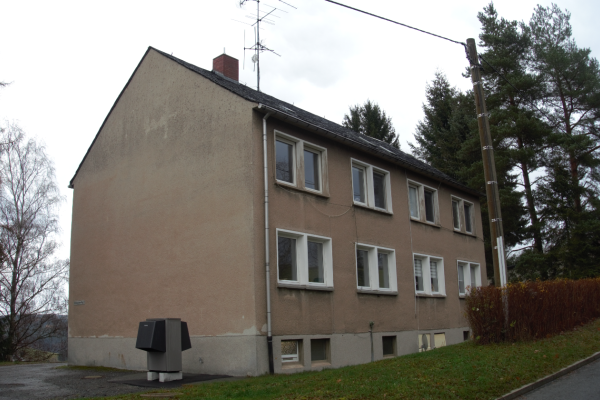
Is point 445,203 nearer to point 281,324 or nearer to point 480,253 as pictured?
point 480,253

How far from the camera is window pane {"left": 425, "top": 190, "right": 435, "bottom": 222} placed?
21281 mm

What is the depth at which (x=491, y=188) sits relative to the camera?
13461 mm

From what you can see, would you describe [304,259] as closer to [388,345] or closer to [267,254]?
[267,254]

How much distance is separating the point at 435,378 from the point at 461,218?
15167mm

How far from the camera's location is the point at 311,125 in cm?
1512

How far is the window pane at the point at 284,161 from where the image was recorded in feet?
48.8

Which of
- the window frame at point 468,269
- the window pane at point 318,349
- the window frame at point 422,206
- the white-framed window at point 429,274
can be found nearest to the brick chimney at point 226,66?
the window frame at point 422,206

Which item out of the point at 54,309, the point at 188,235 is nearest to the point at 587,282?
the point at 188,235

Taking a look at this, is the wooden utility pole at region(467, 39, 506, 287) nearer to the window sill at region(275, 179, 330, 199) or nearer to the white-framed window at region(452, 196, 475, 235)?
the window sill at region(275, 179, 330, 199)

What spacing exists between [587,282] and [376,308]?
6.62 metres

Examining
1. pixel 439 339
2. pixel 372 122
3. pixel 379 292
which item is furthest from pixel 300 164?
pixel 372 122

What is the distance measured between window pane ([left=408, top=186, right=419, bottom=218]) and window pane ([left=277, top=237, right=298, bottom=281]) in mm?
7044

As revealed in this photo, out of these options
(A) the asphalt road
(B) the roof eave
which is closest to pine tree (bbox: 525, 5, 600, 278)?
(B) the roof eave

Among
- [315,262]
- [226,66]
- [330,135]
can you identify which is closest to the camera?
[315,262]
